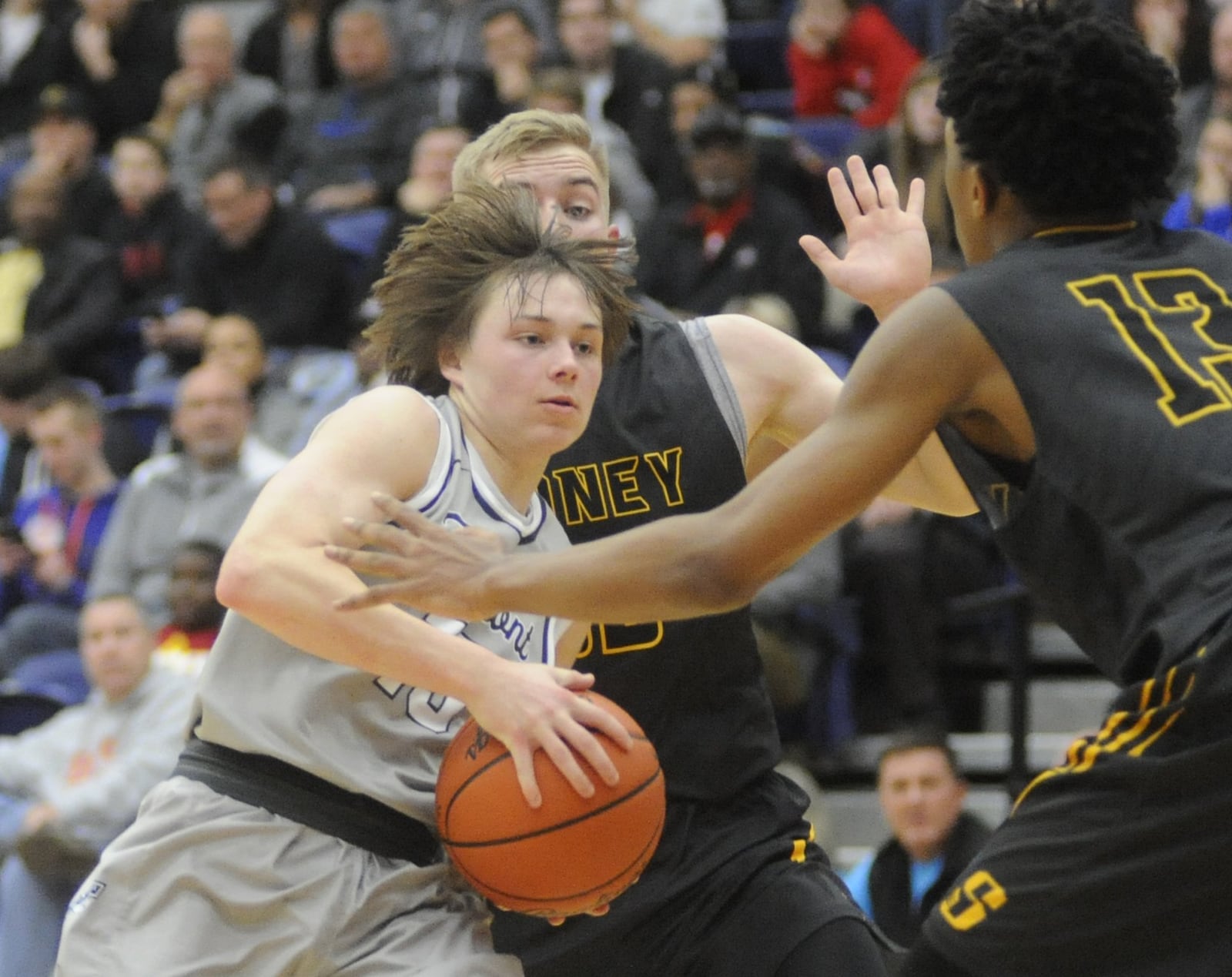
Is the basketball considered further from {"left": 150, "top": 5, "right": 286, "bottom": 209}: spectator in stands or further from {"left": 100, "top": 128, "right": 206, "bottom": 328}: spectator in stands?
{"left": 150, "top": 5, "right": 286, "bottom": 209}: spectator in stands

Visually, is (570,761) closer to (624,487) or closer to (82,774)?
(624,487)

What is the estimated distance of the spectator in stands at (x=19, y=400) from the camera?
9336 mm

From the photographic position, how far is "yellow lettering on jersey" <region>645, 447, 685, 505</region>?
3.76 m

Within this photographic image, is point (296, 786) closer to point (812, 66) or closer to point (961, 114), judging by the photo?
point (961, 114)

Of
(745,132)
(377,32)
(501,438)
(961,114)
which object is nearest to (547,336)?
(501,438)

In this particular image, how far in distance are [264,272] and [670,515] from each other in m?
6.42

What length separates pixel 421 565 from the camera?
2764 millimetres

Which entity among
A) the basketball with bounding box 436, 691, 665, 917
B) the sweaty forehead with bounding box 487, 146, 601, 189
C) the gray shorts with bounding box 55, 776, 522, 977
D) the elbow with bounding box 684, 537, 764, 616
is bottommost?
the gray shorts with bounding box 55, 776, 522, 977

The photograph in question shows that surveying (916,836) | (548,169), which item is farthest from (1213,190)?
(548,169)

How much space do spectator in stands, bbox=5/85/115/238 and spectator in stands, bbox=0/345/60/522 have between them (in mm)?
1705

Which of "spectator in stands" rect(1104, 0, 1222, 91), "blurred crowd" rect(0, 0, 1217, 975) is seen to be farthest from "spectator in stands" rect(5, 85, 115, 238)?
"spectator in stands" rect(1104, 0, 1222, 91)

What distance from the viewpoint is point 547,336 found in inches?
133

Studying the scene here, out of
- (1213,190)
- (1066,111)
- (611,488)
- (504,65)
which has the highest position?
(1066,111)

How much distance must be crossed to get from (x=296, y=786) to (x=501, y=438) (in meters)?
0.69
